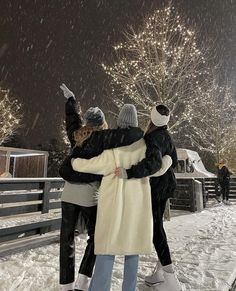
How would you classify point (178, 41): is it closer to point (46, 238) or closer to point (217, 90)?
point (46, 238)

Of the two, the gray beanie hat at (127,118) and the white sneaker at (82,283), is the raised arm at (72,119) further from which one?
the white sneaker at (82,283)

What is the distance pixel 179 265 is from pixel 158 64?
27.1 ft

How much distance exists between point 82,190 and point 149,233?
737mm

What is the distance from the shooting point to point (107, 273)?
272 centimetres

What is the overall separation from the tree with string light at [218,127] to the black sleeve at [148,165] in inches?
1009

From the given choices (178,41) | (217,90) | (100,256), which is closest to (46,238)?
(100,256)

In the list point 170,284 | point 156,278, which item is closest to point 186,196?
point 156,278

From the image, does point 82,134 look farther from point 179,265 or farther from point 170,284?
point 179,265

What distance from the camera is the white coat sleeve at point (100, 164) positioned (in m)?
2.84

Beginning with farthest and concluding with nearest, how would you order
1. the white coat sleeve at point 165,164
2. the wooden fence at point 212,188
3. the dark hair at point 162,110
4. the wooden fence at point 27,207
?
the wooden fence at point 212,188 → the wooden fence at point 27,207 → the dark hair at point 162,110 → the white coat sleeve at point 165,164

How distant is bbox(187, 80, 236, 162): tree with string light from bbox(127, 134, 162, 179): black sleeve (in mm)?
25626

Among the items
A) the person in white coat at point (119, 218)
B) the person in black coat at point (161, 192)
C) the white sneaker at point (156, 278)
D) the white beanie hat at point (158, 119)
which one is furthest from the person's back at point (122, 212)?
the white sneaker at point (156, 278)

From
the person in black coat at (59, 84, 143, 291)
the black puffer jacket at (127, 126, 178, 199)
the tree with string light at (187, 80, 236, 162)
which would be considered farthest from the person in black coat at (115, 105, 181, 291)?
the tree with string light at (187, 80, 236, 162)

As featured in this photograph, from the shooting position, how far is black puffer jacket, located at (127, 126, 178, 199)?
2837mm
